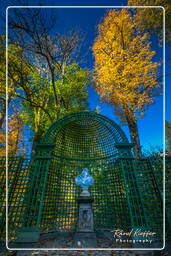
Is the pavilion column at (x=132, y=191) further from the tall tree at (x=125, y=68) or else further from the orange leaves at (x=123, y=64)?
the orange leaves at (x=123, y=64)

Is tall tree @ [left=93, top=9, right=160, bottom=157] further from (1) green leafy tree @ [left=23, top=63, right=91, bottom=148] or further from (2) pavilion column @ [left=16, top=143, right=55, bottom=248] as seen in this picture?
(2) pavilion column @ [left=16, top=143, right=55, bottom=248]

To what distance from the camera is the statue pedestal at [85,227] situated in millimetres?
3511

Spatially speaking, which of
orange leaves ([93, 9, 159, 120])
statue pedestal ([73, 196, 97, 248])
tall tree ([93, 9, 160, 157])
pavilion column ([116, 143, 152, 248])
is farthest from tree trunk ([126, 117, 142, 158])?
statue pedestal ([73, 196, 97, 248])

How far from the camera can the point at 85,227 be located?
161 inches

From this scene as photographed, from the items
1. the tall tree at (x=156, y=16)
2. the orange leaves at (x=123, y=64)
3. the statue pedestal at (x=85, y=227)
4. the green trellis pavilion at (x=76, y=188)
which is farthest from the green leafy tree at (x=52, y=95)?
the tall tree at (x=156, y=16)

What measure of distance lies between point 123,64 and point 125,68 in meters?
0.42

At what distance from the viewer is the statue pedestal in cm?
351

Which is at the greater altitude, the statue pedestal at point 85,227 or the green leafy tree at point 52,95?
the green leafy tree at point 52,95

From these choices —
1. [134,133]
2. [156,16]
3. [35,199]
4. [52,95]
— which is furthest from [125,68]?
[35,199]

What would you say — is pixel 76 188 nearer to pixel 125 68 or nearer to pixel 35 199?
pixel 35 199

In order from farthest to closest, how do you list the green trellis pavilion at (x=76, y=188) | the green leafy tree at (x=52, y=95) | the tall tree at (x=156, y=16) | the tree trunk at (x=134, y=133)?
the green leafy tree at (x=52, y=95), the tree trunk at (x=134, y=133), the tall tree at (x=156, y=16), the green trellis pavilion at (x=76, y=188)

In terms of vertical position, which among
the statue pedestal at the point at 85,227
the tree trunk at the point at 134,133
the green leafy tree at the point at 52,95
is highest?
the green leafy tree at the point at 52,95

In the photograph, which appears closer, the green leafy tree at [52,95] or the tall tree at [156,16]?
the tall tree at [156,16]

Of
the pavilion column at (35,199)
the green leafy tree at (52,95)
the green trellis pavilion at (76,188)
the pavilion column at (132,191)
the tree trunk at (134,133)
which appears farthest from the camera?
the green leafy tree at (52,95)
